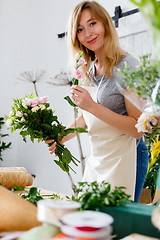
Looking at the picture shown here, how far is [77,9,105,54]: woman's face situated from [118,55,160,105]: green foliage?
72 cm

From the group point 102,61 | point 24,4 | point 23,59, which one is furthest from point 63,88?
point 102,61

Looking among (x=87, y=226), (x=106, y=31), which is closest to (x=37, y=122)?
(x=106, y=31)

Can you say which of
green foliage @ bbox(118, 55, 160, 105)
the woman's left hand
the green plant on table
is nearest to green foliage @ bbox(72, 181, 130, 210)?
green foliage @ bbox(118, 55, 160, 105)

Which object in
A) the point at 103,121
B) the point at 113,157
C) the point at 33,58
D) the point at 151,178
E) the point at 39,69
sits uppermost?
the point at 33,58

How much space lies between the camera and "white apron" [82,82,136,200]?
143cm

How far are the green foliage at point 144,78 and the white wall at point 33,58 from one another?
311cm

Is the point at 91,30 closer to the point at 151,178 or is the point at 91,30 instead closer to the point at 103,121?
the point at 103,121

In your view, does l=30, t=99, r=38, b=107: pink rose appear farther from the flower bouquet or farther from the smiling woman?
the smiling woman

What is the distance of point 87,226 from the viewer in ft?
1.76

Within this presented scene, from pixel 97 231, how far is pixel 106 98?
3.23ft

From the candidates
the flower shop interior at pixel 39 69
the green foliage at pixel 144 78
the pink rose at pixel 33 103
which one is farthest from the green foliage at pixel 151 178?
the green foliage at pixel 144 78

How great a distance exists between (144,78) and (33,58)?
3.74m

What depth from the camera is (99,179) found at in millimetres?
1456

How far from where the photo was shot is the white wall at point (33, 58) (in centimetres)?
396
